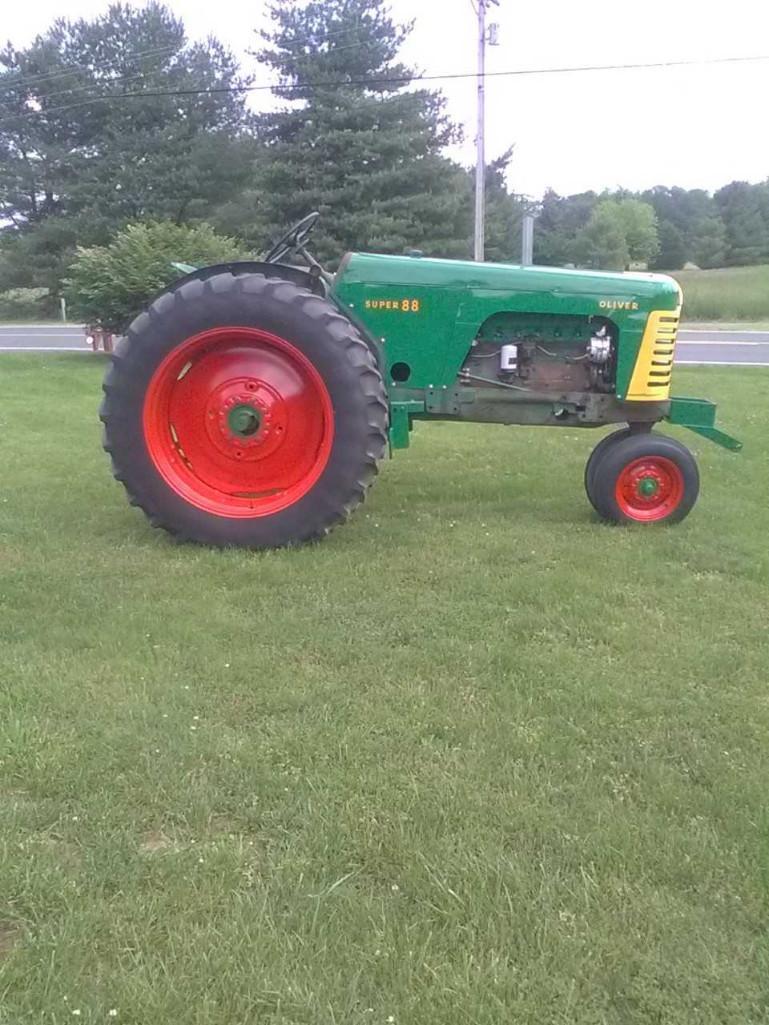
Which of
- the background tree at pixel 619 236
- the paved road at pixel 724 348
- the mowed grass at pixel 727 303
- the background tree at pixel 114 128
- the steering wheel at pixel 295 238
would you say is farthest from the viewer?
the background tree at pixel 619 236

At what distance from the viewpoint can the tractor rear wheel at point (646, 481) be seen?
18.2ft

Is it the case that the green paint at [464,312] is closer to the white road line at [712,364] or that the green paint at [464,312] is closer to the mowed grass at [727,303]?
the white road line at [712,364]

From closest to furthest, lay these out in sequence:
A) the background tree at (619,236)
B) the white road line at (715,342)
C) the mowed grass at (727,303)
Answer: the white road line at (715,342) < the mowed grass at (727,303) < the background tree at (619,236)

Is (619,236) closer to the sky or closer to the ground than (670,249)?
closer to the ground

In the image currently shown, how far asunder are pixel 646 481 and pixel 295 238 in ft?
8.39

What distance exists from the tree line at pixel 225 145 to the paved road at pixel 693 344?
3.87m

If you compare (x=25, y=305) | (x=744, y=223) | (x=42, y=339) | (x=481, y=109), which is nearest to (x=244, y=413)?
(x=481, y=109)

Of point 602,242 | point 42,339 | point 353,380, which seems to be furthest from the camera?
point 602,242

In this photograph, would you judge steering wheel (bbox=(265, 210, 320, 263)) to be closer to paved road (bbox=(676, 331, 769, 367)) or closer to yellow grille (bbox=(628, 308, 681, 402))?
yellow grille (bbox=(628, 308, 681, 402))

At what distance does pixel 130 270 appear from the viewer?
584 inches

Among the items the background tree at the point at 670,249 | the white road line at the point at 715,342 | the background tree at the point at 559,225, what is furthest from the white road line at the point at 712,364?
the background tree at the point at 670,249

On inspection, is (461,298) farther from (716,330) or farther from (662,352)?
(716,330)

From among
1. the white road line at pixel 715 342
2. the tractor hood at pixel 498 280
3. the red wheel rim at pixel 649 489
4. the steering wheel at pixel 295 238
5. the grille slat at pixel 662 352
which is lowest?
the red wheel rim at pixel 649 489

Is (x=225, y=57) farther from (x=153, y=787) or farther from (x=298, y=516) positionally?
(x=153, y=787)
